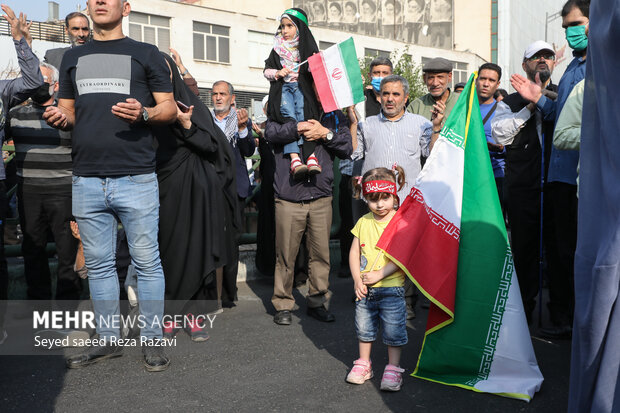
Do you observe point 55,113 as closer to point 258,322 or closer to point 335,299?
point 258,322

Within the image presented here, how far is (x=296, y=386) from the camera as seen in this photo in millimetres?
3986

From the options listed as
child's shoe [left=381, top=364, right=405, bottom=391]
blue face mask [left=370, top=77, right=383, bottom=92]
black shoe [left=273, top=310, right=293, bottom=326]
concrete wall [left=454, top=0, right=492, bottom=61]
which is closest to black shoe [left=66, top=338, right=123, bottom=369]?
black shoe [left=273, top=310, right=293, bottom=326]

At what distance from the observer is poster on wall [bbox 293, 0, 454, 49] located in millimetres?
51938

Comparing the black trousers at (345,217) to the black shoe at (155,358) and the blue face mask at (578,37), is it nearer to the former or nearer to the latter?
the blue face mask at (578,37)

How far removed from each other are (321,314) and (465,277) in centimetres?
187

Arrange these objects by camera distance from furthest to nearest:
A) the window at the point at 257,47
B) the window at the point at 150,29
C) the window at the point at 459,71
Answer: the window at the point at 459,71
the window at the point at 257,47
the window at the point at 150,29

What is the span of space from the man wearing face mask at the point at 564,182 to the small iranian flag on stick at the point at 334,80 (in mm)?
Result: 1357

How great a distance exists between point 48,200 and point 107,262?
1.39m

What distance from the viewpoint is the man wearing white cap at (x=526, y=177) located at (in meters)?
5.33

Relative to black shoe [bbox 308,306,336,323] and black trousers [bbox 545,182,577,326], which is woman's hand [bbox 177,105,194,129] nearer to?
black shoe [bbox 308,306,336,323]

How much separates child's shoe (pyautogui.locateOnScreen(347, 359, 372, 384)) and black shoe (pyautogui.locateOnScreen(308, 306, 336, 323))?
1.47 m

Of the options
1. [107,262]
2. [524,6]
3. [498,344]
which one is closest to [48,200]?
[107,262]

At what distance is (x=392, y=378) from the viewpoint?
155 inches

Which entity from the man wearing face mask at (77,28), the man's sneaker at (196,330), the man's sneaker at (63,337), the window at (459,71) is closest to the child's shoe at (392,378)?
the man's sneaker at (196,330)
